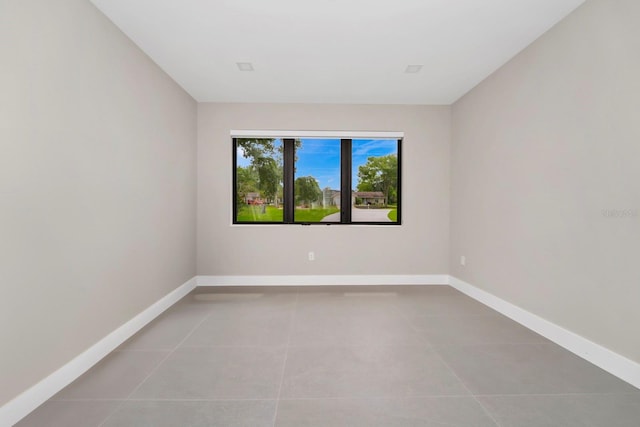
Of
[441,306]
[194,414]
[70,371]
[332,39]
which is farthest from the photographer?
[441,306]

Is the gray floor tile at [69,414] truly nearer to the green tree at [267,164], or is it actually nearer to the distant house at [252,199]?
the distant house at [252,199]

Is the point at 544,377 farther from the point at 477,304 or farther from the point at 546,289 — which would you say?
the point at 477,304

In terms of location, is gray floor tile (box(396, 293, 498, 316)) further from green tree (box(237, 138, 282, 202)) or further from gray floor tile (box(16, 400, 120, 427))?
gray floor tile (box(16, 400, 120, 427))

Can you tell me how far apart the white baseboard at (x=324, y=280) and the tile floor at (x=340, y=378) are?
→ 112 centimetres

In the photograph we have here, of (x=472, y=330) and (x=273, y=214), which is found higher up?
(x=273, y=214)

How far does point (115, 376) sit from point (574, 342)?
325cm

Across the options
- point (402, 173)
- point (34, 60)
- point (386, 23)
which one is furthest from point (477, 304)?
point (34, 60)

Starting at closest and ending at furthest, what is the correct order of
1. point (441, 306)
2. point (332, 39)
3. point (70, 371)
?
point (70, 371)
point (332, 39)
point (441, 306)

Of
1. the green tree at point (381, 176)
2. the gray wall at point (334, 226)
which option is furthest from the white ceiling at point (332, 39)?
the green tree at point (381, 176)

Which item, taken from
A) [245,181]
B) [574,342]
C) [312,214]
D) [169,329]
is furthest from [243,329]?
[574,342]

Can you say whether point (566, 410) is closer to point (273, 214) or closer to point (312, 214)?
point (312, 214)

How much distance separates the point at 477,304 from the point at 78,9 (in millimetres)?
4372

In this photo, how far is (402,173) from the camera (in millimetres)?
4574

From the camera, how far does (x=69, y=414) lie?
1.73 meters
